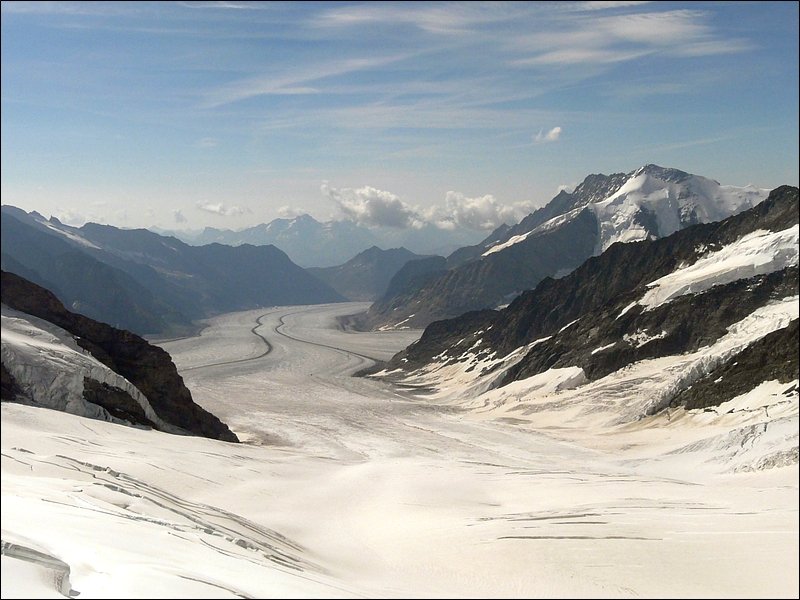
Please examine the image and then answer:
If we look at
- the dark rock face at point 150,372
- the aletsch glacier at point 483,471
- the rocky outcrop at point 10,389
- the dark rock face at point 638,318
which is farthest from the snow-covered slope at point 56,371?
the dark rock face at point 638,318

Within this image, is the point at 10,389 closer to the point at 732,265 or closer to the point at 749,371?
the point at 749,371

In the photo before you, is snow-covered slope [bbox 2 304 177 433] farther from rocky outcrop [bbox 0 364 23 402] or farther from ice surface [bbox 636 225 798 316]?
ice surface [bbox 636 225 798 316]

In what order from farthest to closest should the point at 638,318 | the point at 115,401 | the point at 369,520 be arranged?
1. the point at 638,318
2. the point at 115,401
3. the point at 369,520

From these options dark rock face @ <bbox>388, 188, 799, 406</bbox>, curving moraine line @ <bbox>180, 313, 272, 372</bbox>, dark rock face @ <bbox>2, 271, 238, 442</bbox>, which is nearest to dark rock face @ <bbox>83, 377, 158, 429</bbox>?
dark rock face @ <bbox>2, 271, 238, 442</bbox>

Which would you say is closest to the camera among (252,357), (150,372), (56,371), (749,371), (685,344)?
(56,371)

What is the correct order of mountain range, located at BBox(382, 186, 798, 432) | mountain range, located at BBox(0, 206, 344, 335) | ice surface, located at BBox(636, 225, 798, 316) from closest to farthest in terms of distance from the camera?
mountain range, located at BBox(0, 206, 344, 335), mountain range, located at BBox(382, 186, 798, 432), ice surface, located at BBox(636, 225, 798, 316)

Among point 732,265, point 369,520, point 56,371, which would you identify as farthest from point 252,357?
point 369,520
